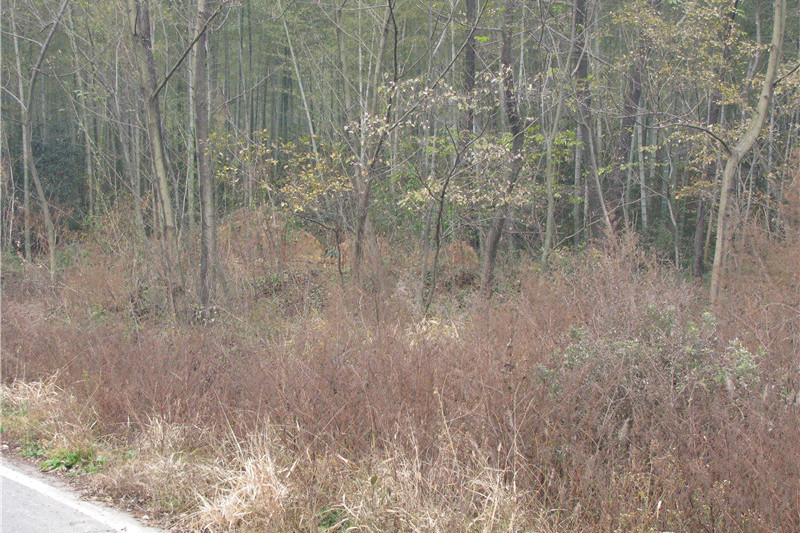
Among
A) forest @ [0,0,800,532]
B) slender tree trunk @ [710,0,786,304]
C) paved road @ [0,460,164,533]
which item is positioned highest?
slender tree trunk @ [710,0,786,304]

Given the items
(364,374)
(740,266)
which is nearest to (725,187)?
(740,266)

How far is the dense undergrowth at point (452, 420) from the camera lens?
155 inches

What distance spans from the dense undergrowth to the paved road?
24 cm

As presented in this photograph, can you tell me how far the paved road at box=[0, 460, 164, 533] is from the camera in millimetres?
4566

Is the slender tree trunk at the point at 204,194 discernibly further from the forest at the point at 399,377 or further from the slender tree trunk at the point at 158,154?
the slender tree trunk at the point at 158,154

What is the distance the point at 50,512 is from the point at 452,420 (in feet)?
10.2

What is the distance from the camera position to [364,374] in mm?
5746

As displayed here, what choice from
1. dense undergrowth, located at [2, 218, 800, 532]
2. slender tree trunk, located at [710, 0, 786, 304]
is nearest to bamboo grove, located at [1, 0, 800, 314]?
slender tree trunk, located at [710, 0, 786, 304]

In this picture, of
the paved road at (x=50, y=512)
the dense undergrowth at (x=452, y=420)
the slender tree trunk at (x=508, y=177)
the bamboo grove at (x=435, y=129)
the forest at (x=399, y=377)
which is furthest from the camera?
the slender tree trunk at (x=508, y=177)

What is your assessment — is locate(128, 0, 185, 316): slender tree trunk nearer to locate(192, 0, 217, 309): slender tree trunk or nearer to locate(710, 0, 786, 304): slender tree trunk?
locate(192, 0, 217, 309): slender tree trunk

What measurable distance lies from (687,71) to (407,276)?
8.54 meters

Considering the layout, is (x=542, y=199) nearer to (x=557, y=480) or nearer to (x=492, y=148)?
(x=492, y=148)

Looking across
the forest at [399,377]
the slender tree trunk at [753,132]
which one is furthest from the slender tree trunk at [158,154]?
the slender tree trunk at [753,132]

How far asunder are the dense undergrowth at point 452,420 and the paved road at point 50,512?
241 mm
